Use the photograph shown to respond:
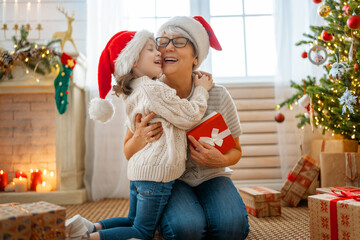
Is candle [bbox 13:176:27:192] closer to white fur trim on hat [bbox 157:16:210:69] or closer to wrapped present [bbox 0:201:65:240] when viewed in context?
wrapped present [bbox 0:201:65:240]

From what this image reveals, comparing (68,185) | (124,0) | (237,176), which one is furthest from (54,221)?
(124,0)

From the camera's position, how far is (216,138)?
1.36 meters

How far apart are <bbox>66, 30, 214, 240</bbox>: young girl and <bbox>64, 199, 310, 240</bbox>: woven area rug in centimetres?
40

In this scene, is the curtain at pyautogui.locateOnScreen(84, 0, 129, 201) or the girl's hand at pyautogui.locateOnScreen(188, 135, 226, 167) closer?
the girl's hand at pyautogui.locateOnScreen(188, 135, 226, 167)

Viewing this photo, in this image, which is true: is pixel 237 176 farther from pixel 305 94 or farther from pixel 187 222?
pixel 187 222

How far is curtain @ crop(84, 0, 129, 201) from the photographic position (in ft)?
9.15

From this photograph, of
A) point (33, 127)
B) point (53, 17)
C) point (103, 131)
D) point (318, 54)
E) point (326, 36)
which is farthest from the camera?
point (53, 17)

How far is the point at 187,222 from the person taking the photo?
4.03 ft

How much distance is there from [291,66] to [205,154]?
195cm

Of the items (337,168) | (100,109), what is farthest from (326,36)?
(100,109)

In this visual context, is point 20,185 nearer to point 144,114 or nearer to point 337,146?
point 144,114

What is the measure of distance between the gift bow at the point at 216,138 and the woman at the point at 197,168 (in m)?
0.02

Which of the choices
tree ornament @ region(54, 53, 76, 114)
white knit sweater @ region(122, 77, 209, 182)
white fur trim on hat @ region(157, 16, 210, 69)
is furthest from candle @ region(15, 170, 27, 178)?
white fur trim on hat @ region(157, 16, 210, 69)

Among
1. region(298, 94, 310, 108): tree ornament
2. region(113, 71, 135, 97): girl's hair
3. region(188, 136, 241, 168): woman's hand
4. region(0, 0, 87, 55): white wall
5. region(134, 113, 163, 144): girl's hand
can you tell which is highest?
region(0, 0, 87, 55): white wall
